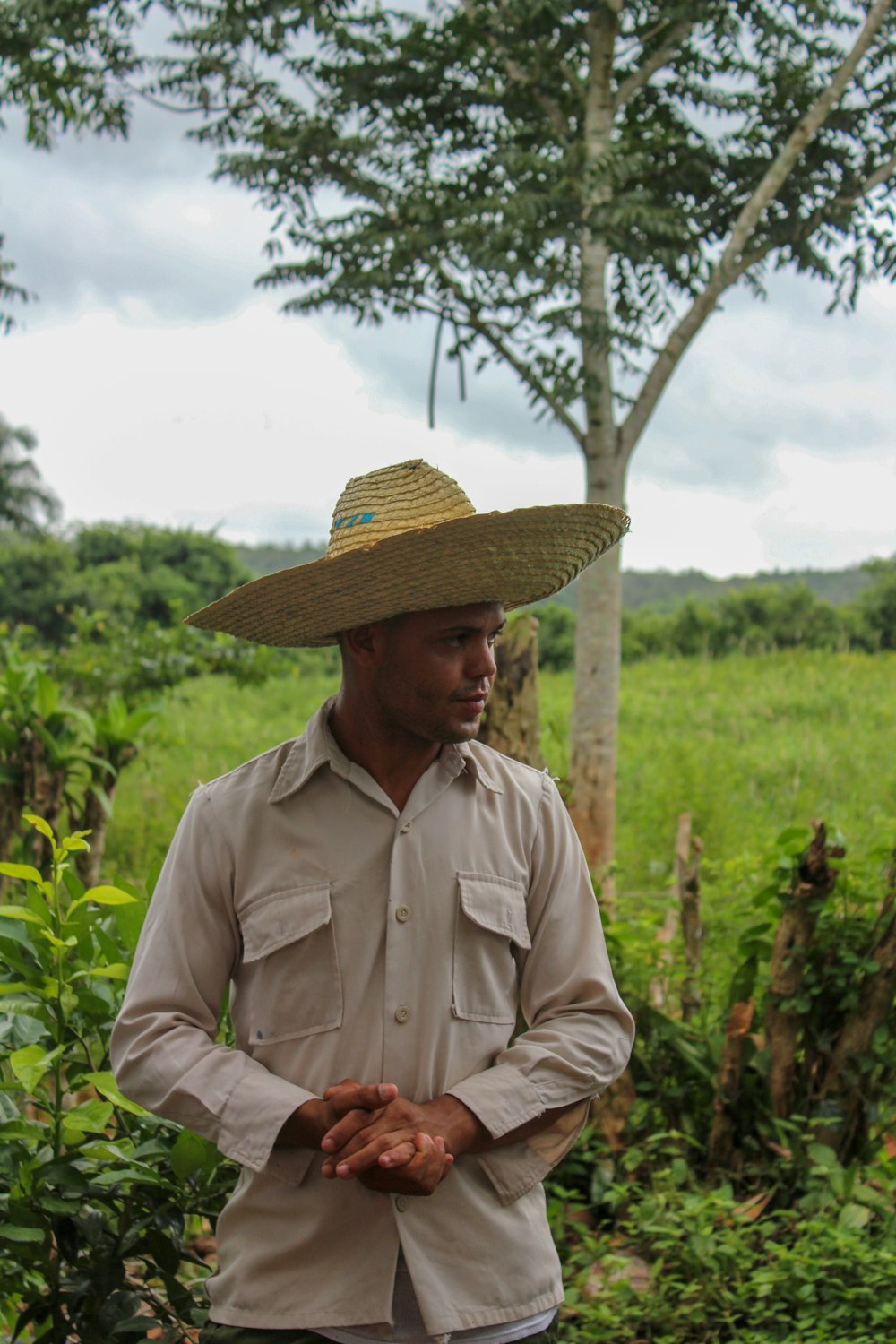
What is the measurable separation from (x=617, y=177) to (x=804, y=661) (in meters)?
7.86

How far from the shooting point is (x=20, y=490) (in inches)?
1164

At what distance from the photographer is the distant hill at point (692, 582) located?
59.9ft

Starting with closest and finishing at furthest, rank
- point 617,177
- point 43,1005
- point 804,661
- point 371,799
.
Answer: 1. point 371,799
2. point 43,1005
3. point 617,177
4. point 804,661

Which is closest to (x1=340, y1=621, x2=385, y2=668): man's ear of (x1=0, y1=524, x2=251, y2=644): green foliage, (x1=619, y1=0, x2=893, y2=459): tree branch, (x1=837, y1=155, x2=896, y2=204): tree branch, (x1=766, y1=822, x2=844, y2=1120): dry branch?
(x1=766, y1=822, x2=844, y2=1120): dry branch

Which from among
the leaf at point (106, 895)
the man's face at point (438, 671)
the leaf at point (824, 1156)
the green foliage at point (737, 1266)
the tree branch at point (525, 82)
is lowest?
the green foliage at point (737, 1266)

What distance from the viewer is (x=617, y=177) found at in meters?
6.45

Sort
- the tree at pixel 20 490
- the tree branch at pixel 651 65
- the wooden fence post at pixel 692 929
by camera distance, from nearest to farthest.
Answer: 1. the wooden fence post at pixel 692 929
2. the tree branch at pixel 651 65
3. the tree at pixel 20 490

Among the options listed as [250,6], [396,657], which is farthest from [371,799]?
[250,6]

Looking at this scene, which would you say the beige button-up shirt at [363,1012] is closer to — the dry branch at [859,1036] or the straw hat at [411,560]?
the straw hat at [411,560]

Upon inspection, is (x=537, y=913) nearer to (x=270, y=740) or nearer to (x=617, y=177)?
(x=617, y=177)

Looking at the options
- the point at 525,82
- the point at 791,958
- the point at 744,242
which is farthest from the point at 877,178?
the point at 791,958

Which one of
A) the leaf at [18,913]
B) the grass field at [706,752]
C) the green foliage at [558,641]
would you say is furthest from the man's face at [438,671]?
the green foliage at [558,641]

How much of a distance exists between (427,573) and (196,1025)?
72 centimetres

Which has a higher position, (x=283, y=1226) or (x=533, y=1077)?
(x=533, y=1077)
